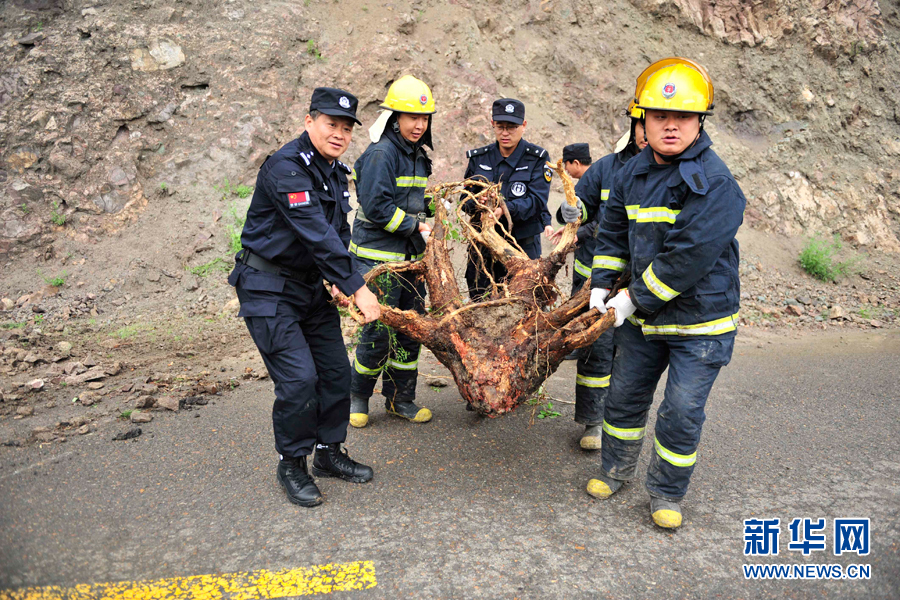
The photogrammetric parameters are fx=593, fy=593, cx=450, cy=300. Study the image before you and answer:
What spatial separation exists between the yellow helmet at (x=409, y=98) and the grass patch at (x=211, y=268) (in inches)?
160

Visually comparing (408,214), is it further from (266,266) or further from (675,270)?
(675,270)

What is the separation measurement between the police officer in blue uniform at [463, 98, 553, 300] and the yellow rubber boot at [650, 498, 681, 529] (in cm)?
217

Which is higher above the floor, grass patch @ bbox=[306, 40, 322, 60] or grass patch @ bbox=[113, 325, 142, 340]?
grass patch @ bbox=[306, 40, 322, 60]

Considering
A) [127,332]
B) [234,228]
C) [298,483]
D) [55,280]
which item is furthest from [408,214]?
[55,280]

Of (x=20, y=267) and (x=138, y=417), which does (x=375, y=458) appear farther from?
(x=20, y=267)

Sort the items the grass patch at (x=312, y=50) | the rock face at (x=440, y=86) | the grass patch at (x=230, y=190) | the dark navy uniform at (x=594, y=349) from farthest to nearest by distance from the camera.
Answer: the grass patch at (x=312, y=50) → the grass patch at (x=230, y=190) → the rock face at (x=440, y=86) → the dark navy uniform at (x=594, y=349)

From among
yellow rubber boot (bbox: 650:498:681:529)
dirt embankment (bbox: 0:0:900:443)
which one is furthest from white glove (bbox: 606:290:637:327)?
dirt embankment (bbox: 0:0:900:443)

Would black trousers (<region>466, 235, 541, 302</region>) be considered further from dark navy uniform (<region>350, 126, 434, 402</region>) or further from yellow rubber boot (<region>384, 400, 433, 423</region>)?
yellow rubber boot (<region>384, 400, 433, 423</region>)

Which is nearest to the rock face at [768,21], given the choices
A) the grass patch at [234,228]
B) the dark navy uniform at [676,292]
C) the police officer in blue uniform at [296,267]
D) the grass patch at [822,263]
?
the grass patch at [822,263]

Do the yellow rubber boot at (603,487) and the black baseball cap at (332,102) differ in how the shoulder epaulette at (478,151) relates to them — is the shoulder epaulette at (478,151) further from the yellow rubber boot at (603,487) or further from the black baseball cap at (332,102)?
the yellow rubber boot at (603,487)

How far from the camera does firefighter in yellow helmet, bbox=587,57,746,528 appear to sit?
286 centimetres

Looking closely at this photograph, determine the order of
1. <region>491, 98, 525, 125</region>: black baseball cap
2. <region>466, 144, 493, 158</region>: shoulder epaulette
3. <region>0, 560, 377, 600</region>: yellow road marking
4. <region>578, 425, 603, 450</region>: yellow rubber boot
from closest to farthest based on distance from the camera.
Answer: <region>0, 560, 377, 600</region>: yellow road marking → <region>578, 425, 603, 450</region>: yellow rubber boot → <region>491, 98, 525, 125</region>: black baseball cap → <region>466, 144, 493, 158</region>: shoulder epaulette

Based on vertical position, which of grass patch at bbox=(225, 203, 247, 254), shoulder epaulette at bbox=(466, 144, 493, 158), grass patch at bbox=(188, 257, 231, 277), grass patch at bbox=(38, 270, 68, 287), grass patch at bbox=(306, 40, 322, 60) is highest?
grass patch at bbox=(306, 40, 322, 60)

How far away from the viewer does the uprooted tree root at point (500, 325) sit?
3.35 m
